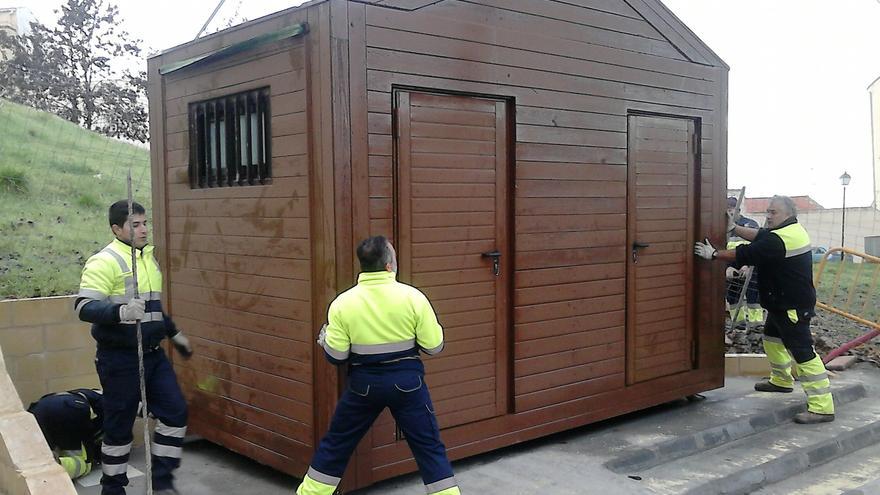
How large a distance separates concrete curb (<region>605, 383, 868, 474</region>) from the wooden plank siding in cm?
224

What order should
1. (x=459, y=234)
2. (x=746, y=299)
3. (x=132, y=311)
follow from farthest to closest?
1. (x=746, y=299)
2. (x=459, y=234)
3. (x=132, y=311)

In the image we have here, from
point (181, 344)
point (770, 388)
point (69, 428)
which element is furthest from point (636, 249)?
point (69, 428)

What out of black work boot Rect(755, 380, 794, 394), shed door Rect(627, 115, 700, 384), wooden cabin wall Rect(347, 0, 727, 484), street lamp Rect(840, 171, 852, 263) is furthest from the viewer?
street lamp Rect(840, 171, 852, 263)

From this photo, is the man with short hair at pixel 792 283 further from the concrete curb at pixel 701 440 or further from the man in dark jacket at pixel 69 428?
the man in dark jacket at pixel 69 428

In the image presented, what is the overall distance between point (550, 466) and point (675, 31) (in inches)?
150

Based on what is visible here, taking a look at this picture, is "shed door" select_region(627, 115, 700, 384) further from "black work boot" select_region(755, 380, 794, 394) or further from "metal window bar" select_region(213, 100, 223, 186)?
"metal window bar" select_region(213, 100, 223, 186)

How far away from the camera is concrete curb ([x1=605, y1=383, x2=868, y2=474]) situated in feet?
17.2

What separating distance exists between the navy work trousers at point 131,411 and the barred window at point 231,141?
1305 millimetres

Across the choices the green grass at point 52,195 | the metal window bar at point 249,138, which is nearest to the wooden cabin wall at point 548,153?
the metal window bar at point 249,138

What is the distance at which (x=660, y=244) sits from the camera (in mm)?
6453

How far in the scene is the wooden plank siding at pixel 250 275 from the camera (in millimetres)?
4520

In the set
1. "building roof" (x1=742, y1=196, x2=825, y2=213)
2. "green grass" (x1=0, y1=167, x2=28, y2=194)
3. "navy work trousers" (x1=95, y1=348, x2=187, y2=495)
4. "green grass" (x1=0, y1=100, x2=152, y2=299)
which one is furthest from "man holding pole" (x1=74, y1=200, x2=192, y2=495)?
"building roof" (x1=742, y1=196, x2=825, y2=213)

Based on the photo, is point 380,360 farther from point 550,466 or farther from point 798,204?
point 798,204

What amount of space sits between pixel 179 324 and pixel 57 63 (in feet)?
50.9
